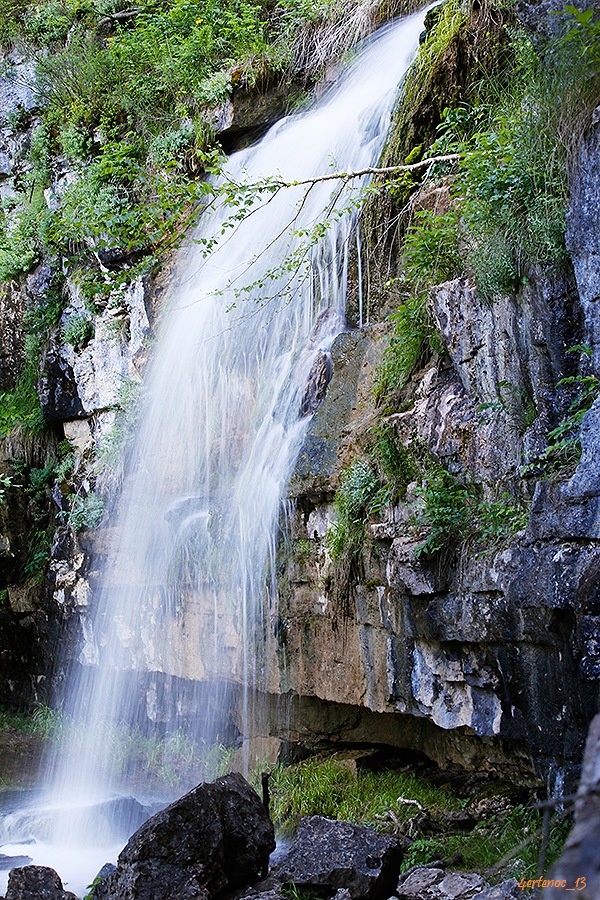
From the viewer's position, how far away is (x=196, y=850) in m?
5.17

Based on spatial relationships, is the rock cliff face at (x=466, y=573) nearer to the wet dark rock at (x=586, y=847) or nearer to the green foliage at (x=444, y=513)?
the green foliage at (x=444, y=513)

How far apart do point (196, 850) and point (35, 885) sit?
3.57ft

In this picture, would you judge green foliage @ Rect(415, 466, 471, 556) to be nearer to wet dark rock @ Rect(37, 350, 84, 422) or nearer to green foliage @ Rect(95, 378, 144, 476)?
green foliage @ Rect(95, 378, 144, 476)

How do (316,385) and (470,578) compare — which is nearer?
(470,578)

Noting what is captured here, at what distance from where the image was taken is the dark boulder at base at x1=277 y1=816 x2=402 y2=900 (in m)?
5.07

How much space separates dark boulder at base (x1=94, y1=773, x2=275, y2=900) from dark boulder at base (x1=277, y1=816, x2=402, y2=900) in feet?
0.85

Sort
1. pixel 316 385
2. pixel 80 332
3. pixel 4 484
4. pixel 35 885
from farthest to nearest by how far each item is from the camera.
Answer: pixel 4 484 → pixel 80 332 → pixel 316 385 → pixel 35 885

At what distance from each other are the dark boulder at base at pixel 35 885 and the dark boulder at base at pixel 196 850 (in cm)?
26

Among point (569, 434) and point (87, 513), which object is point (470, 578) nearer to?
point (569, 434)

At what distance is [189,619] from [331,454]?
2619mm

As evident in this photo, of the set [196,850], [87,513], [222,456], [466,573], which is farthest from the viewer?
[87,513]

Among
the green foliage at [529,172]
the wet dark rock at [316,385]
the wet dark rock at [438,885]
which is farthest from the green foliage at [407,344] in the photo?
the wet dark rock at [438,885]

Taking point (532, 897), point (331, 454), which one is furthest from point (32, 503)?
point (532, 897)

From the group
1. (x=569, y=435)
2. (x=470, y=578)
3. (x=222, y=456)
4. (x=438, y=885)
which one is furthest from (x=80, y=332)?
(x=438, y=885)
